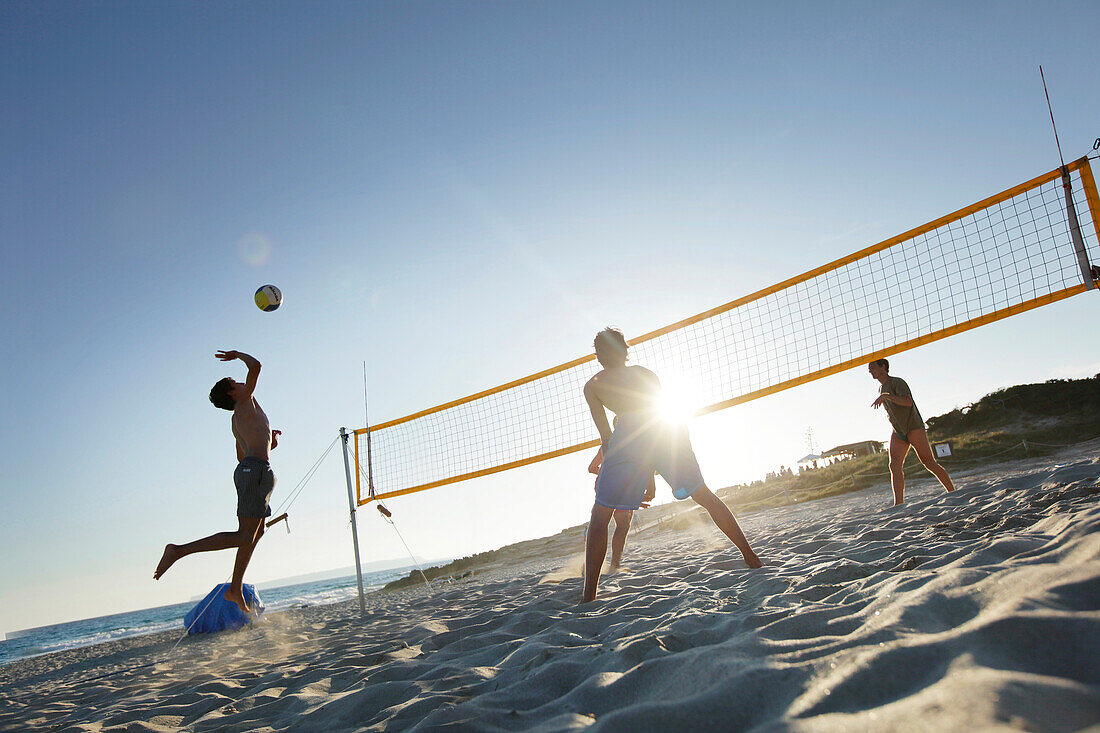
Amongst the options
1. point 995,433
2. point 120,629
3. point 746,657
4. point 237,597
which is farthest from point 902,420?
point 120,629

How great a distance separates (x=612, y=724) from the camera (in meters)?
1.19

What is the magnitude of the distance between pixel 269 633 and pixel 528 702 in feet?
15.2

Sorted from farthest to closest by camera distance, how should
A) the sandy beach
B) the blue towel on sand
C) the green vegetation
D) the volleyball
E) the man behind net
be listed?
the green vegetation, the blue towel on sand, the volleyball, the man behind net, the sandy beach

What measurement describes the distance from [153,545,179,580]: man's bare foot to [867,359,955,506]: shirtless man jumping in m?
6.05

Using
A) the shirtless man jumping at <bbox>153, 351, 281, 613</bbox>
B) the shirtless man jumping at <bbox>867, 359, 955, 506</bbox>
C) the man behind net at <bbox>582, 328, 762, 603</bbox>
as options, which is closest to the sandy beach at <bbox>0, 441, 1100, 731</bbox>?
the man behind net at <bbox>582, 328, 762, 603</bbox>

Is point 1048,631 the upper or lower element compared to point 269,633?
upper

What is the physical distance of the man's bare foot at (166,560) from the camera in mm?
3846

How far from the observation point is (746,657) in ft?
4.65

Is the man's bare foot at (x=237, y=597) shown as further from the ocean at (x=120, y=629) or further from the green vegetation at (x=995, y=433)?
the green vegetation at (x=995, y=433)

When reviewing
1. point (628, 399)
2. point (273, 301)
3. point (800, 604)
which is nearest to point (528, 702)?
point (800, 604)

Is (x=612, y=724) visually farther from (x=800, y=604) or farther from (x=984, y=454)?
(x=984, y=454)

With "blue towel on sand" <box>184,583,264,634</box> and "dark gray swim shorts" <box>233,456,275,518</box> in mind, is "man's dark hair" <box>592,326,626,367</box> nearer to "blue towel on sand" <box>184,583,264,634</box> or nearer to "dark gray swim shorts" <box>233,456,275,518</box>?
"dark gray swim shorts" <box>233,456,275,518</box>

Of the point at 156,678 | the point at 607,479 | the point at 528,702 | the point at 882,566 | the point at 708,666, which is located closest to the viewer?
the point at 708,666

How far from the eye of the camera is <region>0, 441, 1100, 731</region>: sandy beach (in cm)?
104
